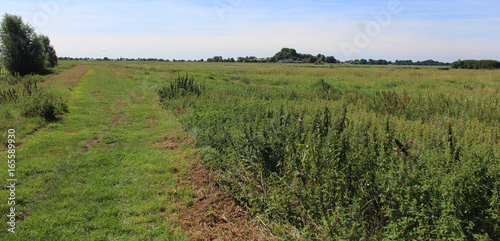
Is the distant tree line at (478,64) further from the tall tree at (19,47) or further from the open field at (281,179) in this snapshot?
the tall tree at (19,47)

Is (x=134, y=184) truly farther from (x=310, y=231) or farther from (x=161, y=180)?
(x=310, y=231)

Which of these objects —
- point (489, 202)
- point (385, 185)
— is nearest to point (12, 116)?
point (385, 185)

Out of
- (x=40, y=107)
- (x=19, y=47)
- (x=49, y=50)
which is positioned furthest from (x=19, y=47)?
(x=40, y=107)

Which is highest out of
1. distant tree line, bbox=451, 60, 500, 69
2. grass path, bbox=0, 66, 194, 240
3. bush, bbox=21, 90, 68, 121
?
distant tree line, bbox=451, 60, 500, 69

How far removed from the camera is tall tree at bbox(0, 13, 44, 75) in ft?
112

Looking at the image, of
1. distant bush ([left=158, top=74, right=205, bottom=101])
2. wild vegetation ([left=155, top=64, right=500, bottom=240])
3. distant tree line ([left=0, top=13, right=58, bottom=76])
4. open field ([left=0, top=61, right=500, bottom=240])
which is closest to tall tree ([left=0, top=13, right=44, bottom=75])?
distant tree line ([left=0, top=13, right=58, bottom=76])

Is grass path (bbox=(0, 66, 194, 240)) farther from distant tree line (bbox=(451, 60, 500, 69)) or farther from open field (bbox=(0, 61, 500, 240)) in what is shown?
distant tree line (bbox=(451, 60, 500, 69))

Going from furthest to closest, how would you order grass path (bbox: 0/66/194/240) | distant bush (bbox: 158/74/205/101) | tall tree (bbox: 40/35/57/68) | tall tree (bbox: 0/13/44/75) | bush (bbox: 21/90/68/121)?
tall tree (bbox: 40/35/57/68) → tall tree (bbox: 0/13/44/75) → distant bush (bbox: 158/74/205/101) → bush (bbox: 21/90/68/121) → grass path (bbox: 0/66/194/240)

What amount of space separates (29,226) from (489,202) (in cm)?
527

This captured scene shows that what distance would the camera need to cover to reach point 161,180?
524cm

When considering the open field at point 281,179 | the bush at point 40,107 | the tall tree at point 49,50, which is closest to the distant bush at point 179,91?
the bush at point 40,107

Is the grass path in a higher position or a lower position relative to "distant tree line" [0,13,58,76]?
lower

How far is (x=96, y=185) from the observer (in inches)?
193

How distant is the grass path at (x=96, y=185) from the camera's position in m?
3.64
